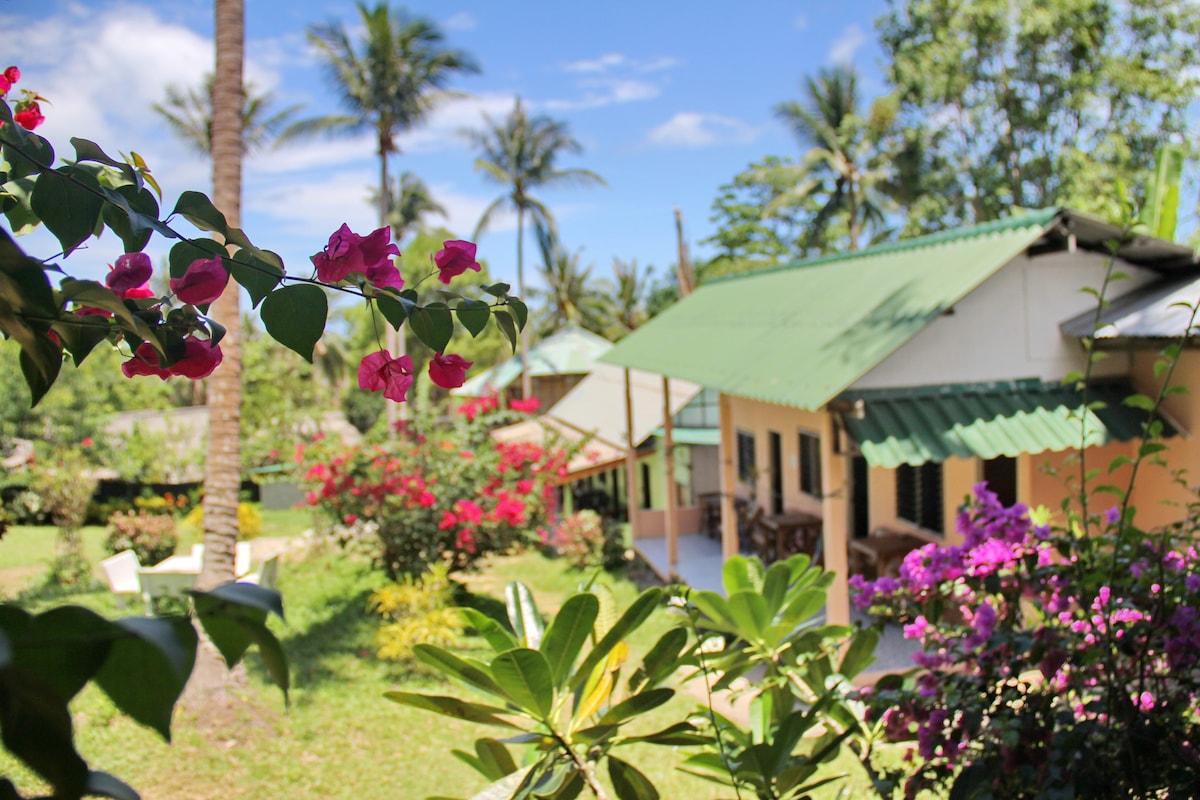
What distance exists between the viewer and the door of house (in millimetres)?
12328

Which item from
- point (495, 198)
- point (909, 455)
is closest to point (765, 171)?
point (495, 198)

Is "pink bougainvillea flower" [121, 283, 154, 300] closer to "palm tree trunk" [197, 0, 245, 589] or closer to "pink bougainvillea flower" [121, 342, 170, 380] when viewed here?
"pink bougainvillea flower" [121, 342, 170, 380]

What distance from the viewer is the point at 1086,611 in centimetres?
207

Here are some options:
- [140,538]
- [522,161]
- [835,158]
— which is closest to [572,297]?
[522,161]

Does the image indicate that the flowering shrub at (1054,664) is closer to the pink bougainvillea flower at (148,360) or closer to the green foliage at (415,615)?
the pink bougainvillea flower at (148,360)

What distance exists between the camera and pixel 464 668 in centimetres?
185

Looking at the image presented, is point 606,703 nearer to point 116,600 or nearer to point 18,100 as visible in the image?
point 18,100

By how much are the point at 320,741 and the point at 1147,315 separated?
758 cm

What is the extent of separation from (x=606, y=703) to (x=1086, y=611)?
126 centimetres

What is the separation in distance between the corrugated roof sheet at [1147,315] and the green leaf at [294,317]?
6361mm

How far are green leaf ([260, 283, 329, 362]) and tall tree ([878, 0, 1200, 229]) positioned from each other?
25.0 meters

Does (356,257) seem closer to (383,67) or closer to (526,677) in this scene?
(526,677)

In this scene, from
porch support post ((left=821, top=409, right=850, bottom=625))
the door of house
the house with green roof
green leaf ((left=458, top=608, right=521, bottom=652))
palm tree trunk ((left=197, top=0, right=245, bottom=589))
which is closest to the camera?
green leaf ((left=458, top=608, right=521, bottom=652))

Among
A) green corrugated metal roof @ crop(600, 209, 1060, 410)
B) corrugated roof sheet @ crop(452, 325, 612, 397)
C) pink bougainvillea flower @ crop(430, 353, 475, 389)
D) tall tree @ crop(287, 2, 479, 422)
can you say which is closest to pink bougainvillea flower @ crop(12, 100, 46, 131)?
pink bougainvillea flower @ crop(430, 353, 475, 389)
